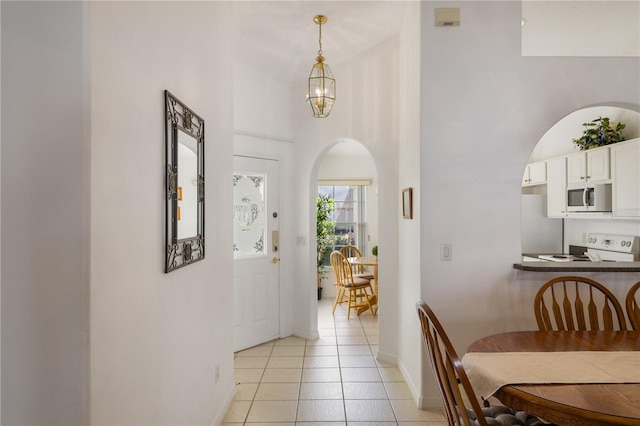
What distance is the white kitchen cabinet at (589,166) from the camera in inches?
145

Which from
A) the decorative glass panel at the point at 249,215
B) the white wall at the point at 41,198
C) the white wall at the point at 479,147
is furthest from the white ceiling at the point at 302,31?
the white wall at the point at 41,198

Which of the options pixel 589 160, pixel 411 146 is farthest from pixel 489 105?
pixel 589 160

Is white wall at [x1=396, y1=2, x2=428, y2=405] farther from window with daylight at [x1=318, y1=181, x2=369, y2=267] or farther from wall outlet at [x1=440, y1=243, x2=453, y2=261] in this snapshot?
window with daylight at [x1=318, y1=181, x2=369, y2=267]

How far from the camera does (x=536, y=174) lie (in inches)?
193

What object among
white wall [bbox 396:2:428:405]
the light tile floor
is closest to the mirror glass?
the light tile floor

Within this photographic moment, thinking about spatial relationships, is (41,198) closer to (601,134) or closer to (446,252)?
(446,252)

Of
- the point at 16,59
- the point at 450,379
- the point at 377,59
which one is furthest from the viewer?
the point at 377,59

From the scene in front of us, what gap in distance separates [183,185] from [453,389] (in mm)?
1484

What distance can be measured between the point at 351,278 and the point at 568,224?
2784 mm

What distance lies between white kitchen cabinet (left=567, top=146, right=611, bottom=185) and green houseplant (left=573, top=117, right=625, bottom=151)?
0.33 ft

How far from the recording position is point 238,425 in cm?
251

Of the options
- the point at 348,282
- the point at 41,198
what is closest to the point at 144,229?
the point at 41,198

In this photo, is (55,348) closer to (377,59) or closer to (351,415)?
(351,415)

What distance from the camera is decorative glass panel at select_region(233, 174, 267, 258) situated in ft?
A: 13.5
